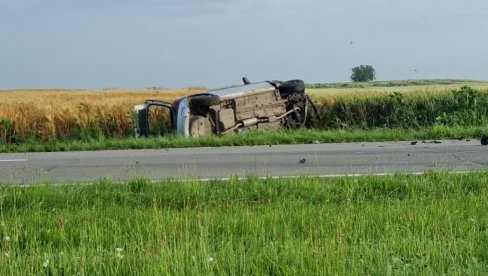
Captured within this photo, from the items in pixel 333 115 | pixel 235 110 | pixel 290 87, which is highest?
pixel 290 87

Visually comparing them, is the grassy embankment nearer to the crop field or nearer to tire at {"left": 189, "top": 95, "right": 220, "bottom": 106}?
the crop field

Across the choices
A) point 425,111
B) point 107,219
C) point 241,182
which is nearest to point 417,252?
point 107,219

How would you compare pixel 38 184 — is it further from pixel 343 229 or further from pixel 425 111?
pixel 425 111

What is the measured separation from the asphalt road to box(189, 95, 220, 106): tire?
2241 millimetres

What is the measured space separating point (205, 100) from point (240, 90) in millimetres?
1527

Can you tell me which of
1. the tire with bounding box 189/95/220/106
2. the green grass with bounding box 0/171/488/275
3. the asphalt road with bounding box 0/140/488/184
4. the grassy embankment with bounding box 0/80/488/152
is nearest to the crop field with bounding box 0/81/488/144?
the grassy embankment with bounding box 0/80/488/152

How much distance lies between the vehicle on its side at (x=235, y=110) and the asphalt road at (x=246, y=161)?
2.26m

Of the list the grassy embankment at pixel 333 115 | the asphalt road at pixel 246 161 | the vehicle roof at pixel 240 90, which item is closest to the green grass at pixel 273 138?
the asphalt road at pixel 246 161

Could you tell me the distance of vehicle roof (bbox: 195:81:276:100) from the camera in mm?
18281

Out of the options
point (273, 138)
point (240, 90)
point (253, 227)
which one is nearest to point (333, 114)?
point (240, 90)

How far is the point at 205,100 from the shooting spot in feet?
57.6

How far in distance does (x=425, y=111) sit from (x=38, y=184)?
47.8ft

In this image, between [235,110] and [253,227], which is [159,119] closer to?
[235,110]

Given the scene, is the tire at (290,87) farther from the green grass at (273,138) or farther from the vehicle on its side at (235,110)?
the green grass at (273,138)
